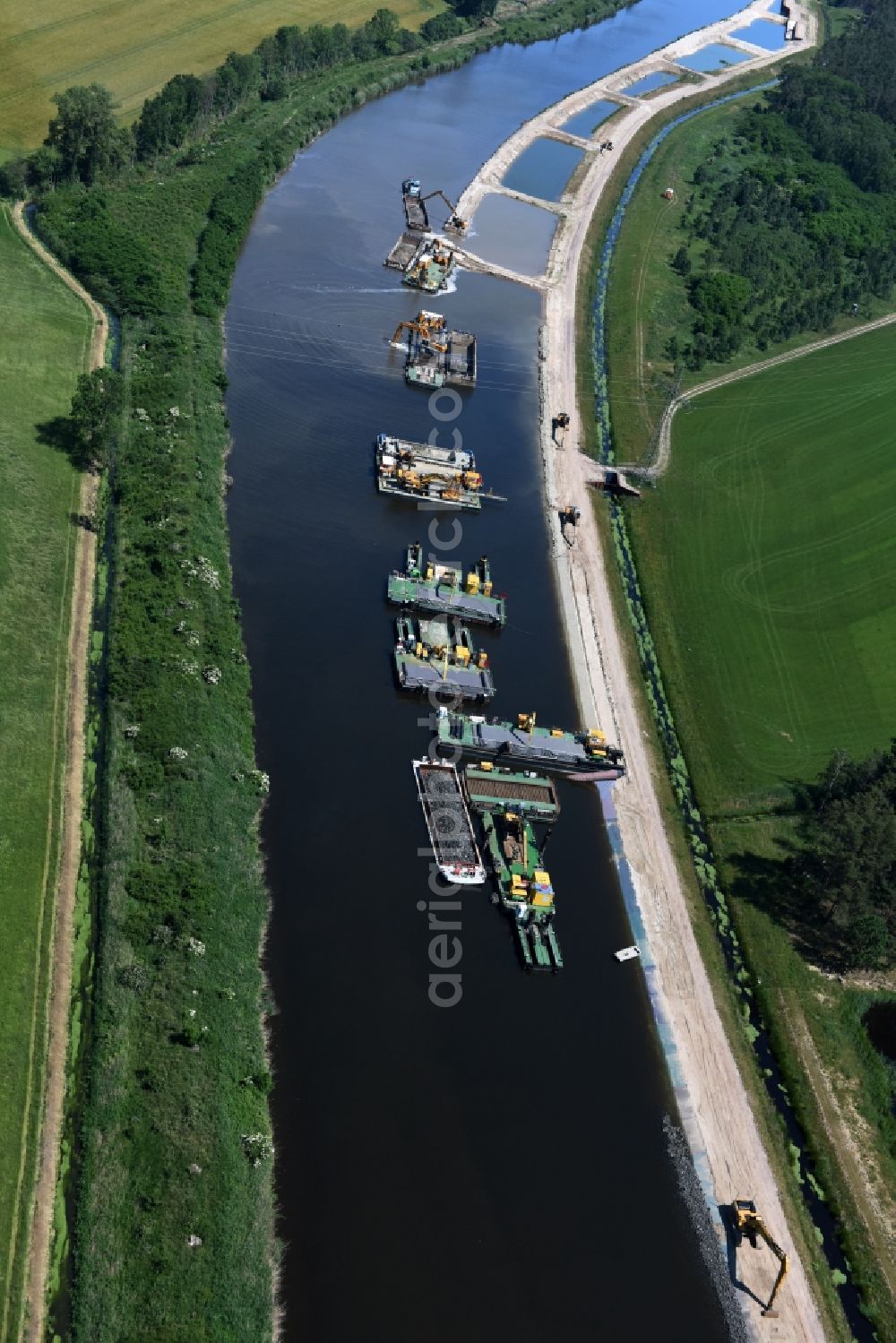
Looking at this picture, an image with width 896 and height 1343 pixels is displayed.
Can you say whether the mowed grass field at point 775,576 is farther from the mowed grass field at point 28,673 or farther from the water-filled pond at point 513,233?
the mowed grass field at point 28,673

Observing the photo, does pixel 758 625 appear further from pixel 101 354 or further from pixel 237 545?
pixel 101 354

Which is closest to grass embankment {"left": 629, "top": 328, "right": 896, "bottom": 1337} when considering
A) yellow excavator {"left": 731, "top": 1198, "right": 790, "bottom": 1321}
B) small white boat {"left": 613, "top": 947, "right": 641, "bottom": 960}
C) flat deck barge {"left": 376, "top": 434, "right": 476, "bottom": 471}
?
yellow excavator {"left": 731, "top": 1198, "right": 790, "bottom": 1321}

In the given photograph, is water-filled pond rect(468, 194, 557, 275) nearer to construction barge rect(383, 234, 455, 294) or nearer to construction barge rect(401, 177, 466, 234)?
construction barge rect(401, 177, 466, 234)

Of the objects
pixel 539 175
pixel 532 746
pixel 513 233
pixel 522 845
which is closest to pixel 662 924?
pixel 522 845

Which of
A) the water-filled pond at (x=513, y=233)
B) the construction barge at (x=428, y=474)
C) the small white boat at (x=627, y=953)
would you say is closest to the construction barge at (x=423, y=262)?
the water-filled pond at (x=513, y=233)

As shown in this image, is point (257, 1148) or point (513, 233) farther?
point (513, 233)

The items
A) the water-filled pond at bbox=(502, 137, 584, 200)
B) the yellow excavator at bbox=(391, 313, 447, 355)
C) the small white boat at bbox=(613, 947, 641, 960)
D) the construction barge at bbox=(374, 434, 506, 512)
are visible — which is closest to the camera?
the small white boat at bbox=(613, 947, 641, 960)

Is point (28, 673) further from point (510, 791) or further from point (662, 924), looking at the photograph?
point (662, 924)
